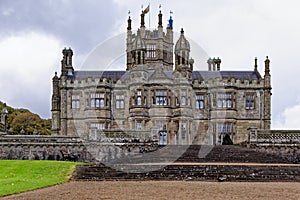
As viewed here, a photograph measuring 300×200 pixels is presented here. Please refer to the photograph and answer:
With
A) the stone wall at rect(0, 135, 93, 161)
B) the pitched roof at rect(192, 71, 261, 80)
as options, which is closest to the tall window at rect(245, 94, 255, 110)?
the pitched roof at rect(192, 71, 261, 80)

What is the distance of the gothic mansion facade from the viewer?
46.9 metres

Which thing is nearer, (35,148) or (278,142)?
(35,148)

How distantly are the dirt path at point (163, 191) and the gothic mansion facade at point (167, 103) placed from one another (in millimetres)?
23890

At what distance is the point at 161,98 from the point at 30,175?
24.6 metres

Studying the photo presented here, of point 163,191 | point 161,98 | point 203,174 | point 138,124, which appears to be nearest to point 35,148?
point 138,124

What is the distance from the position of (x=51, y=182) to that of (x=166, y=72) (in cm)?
2891

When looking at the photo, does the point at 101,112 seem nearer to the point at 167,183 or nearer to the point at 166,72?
the point at 166,72

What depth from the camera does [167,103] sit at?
4719 centimetres

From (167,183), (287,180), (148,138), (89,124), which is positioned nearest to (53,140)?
(148,138)

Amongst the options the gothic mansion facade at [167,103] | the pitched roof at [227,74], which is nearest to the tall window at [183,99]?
the gothic mansion facade at [167,103]

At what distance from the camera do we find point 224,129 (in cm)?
4809

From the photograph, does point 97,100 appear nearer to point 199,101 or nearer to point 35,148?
point 199,101

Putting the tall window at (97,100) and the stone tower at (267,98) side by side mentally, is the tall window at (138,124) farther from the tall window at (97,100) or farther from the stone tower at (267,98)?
the stone tower at (267,98)

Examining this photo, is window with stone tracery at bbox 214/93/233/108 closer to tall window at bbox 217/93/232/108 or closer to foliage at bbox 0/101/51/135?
tall window at bbox 217/93/232/108
